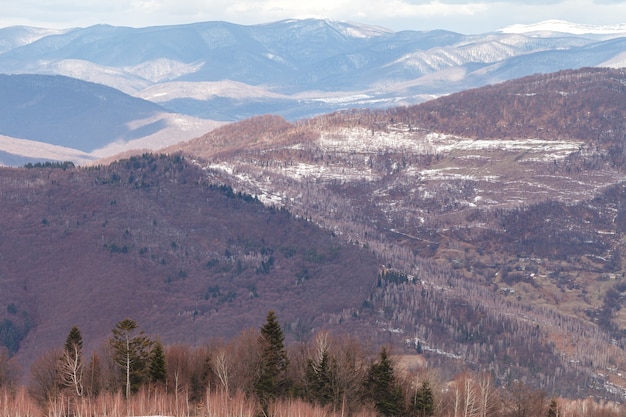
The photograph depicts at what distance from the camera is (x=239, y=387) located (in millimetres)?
94562

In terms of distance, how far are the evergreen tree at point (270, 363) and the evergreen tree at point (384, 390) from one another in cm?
911

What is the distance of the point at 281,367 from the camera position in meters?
97.6

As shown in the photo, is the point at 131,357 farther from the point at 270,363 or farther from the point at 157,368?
the point at 270,363

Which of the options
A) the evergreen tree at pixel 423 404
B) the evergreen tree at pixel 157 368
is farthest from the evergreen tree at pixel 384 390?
the evergreen tree at pixel 157 368

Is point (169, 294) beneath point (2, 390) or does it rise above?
beneath

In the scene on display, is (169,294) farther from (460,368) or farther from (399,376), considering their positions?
(399,376)

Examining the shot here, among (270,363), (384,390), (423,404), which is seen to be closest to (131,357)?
(270,363)

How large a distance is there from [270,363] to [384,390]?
11.8 meters

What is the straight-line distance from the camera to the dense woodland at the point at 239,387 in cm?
8900

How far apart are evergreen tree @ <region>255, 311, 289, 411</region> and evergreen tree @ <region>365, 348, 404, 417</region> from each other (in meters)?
9.11

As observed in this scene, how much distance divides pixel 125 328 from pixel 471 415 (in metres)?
35.6

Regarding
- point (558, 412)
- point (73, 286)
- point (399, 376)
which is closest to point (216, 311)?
point (73, 286)

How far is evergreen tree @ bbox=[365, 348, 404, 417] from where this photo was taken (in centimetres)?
9456

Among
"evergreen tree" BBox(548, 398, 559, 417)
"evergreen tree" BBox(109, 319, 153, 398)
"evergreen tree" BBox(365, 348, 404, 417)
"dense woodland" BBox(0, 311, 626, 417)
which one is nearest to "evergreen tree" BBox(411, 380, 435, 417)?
"dense woodland" BBox(0, 311, 626, 417)
